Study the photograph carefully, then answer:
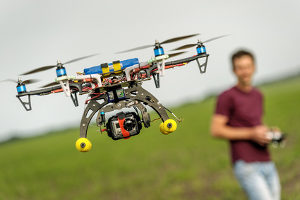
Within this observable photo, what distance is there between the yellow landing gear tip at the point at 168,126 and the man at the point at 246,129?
1293mm

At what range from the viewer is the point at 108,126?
8.05 meters

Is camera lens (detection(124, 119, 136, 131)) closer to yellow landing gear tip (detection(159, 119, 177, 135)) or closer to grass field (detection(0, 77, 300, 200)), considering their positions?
yellow landing gear tip (detection(159, 119, 177, 135))

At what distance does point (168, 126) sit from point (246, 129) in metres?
1.58

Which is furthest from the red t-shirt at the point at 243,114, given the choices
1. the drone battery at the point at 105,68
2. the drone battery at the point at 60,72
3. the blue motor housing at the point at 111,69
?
the drone battery at the point at 60,72

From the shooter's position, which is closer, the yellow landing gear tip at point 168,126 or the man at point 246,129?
the man at point 246,129

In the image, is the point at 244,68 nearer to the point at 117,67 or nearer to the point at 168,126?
the point at 168,126

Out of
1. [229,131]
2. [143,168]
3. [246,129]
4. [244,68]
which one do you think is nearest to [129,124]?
[229,131]

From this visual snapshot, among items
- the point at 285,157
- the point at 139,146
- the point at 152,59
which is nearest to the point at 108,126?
the point at 152,59

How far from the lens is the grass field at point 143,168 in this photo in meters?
76.8

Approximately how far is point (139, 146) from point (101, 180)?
17021 millimetres

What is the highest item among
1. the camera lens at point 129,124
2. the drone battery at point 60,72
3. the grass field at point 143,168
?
the drone battery at point 60,72

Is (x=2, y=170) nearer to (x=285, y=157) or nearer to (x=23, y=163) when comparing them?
(x=23, y=163)

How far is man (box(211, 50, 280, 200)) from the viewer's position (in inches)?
267

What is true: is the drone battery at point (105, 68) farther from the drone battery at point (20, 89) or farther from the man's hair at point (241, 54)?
the man's hair at point (241, 54)
